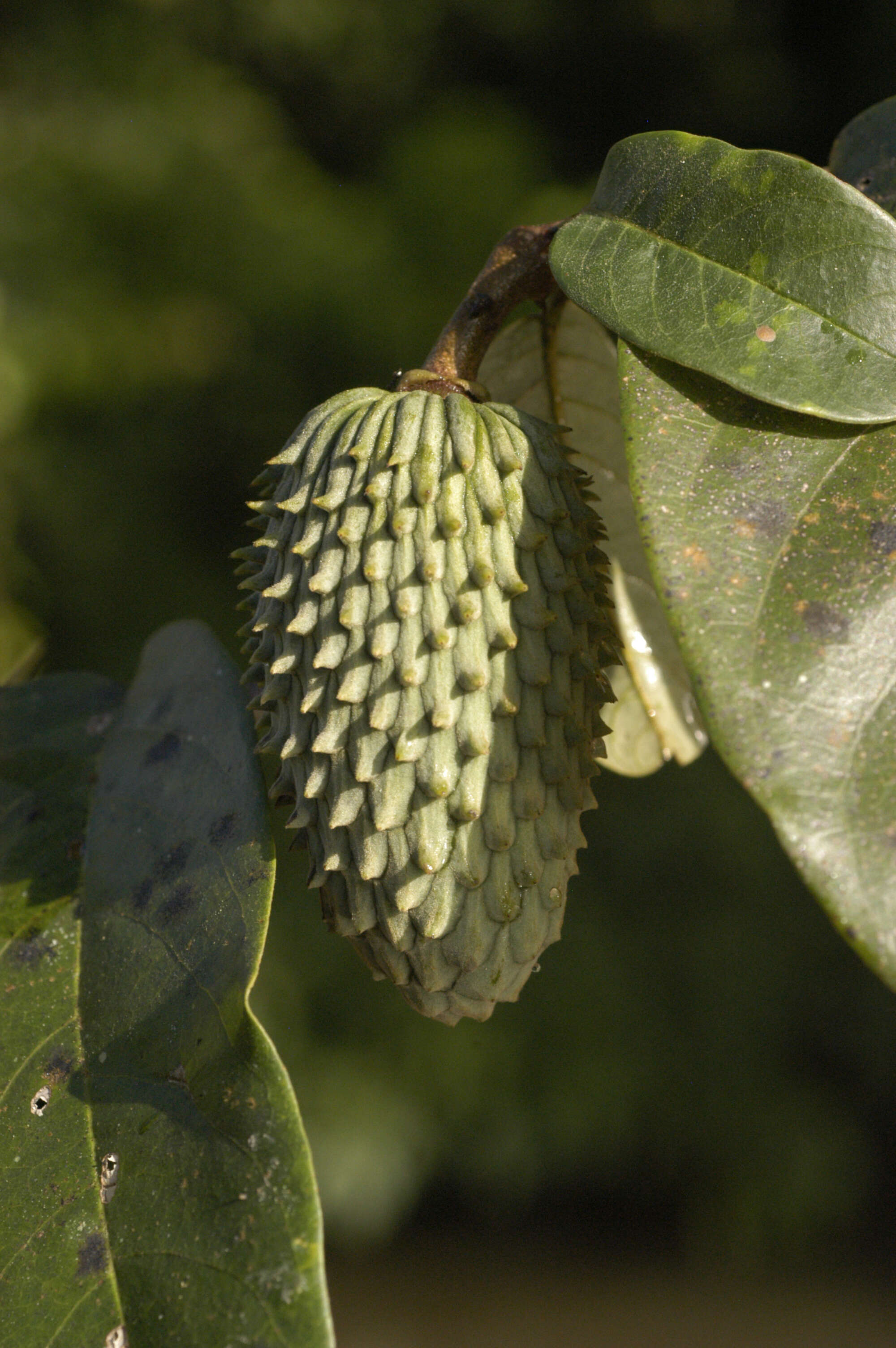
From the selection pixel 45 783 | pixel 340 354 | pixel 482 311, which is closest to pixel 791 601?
pixel 482 311

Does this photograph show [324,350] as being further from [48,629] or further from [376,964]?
[376,964]

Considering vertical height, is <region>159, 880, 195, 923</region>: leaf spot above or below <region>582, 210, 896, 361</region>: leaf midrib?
below

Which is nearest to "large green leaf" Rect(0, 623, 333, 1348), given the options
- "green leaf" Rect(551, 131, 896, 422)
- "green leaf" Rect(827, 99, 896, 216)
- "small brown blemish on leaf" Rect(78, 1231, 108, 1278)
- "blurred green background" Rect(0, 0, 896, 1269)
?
"small brown blemish on leaf" Rect(78, 1231, 108, 1278)

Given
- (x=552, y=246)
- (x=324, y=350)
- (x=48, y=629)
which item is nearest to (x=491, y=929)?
(x=552, y=246)

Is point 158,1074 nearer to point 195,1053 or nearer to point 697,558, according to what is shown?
point 195,1053

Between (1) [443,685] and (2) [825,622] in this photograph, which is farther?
(1) [443,685]

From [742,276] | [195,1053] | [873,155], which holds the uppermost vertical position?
[873,155]

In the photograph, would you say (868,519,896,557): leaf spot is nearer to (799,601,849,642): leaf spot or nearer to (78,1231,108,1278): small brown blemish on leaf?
(799,601,849,642): leaf spot
